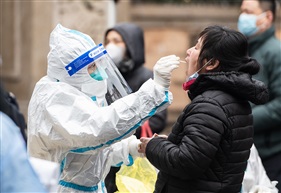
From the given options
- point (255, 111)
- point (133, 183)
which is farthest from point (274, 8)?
point (133, 183)

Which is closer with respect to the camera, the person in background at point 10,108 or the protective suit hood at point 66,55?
the protective suit hood at point 66,55

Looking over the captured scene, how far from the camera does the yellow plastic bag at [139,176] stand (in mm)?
5148

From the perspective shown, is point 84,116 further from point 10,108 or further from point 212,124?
point 10,108

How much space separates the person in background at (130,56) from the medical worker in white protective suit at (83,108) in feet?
5.84

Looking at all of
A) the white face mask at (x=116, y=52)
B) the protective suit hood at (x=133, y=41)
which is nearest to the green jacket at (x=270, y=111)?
the protective suit hood at (x=133, y=41)

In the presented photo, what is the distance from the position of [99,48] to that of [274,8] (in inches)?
107

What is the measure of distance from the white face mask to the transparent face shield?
1.82 m

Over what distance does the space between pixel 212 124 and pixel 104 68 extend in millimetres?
795

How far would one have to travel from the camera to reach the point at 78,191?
471 centimetres

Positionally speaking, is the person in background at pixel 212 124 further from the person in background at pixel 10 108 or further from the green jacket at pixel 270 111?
the person in background at pixel 10 108

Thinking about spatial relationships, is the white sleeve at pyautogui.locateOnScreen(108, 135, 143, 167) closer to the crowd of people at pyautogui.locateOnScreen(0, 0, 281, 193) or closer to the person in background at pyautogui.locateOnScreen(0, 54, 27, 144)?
the crowd of people at pyautogui.locateOnScreen(0, 0, 281, 193)

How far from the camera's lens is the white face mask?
22.3 feet

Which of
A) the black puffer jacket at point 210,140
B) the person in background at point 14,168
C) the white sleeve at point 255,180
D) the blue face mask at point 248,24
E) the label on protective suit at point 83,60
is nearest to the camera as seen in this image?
the person in background at point 14,168

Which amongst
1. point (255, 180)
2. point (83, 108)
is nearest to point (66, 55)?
point (83, 108)
